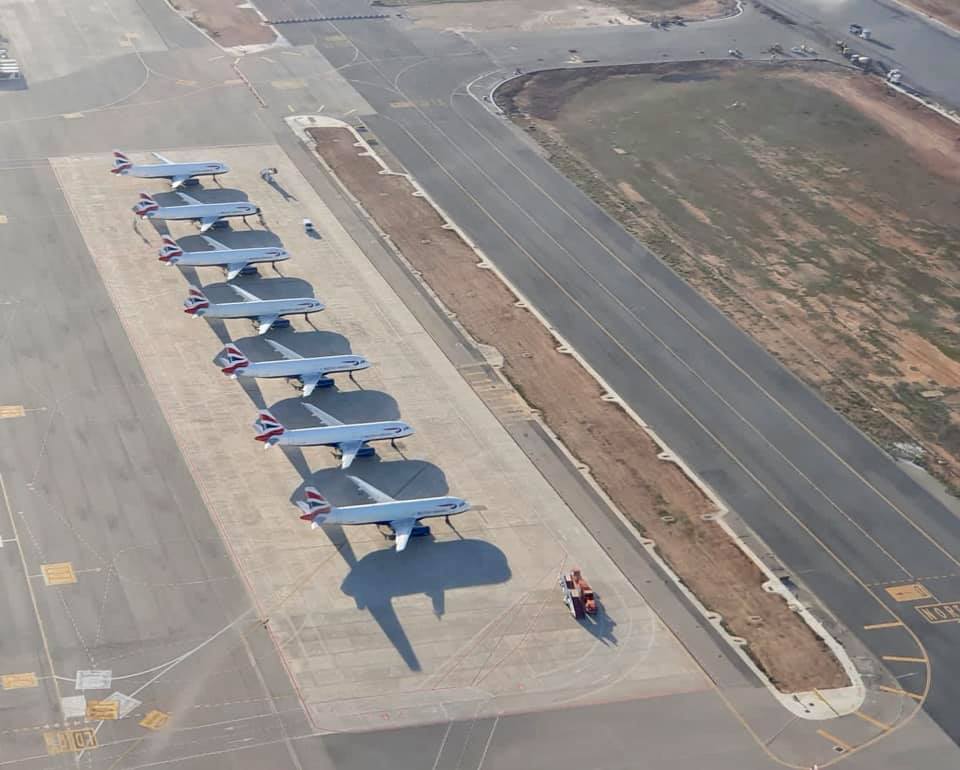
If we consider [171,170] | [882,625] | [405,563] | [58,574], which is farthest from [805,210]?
[58,574]

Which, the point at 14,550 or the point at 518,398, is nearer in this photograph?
the point at 14,550

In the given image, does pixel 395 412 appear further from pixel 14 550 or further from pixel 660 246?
pixel 660 246

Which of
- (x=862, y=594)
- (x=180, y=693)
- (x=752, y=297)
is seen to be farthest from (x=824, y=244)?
(x=180, y=693)

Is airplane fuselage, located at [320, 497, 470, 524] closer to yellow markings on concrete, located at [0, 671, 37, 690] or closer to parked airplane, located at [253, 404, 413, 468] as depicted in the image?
parked airplane, located at [253, 404, 413, 468]

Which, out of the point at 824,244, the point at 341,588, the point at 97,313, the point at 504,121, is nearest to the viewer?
the point at 341,588

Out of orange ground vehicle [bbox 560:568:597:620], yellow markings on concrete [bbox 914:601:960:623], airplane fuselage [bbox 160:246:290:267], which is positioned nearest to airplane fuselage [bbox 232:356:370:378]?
airplane fuselage [bbox 160:246:290:267]

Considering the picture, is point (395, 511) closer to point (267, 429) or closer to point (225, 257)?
point (267, 429)
